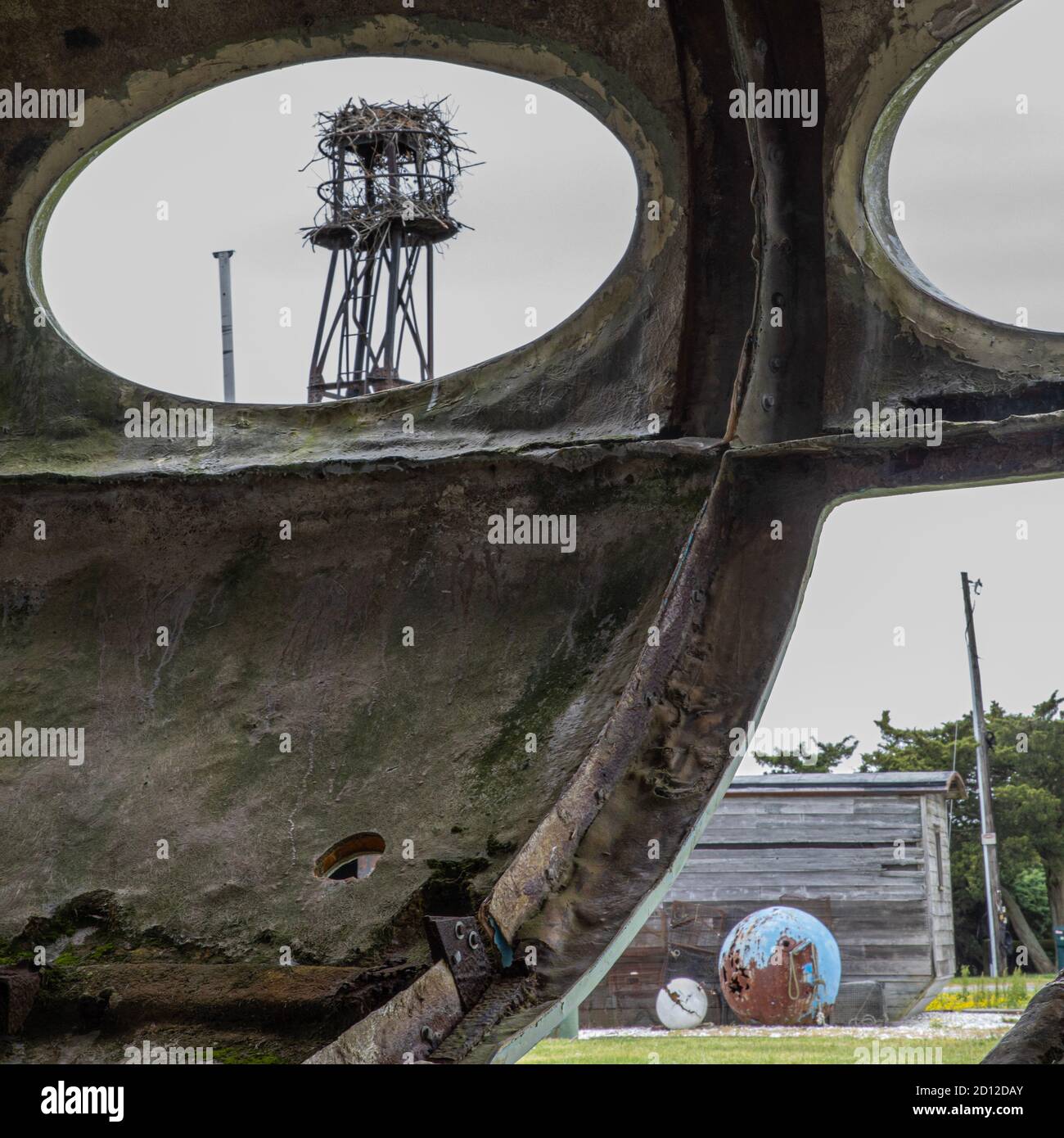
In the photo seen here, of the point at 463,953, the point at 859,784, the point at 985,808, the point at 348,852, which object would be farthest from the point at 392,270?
the point at 985,808

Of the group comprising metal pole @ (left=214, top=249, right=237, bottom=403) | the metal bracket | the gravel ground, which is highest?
metal pole @ (left=214, top=249, right=237, bottom=403)

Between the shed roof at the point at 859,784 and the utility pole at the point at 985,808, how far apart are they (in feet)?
6.06

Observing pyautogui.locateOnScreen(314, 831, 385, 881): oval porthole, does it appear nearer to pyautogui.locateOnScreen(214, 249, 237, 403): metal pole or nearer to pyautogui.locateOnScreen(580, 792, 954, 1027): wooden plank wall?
pyautogui.locateOnScreen(214, 249, 237, 403): metal pole

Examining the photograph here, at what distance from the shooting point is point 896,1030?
360 inches

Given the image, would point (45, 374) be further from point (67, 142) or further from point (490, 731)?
point (490, 731)

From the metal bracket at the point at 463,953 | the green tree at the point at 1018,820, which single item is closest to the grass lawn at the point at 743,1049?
the metal bracket at the point at 463,953

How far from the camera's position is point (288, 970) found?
3348 mm

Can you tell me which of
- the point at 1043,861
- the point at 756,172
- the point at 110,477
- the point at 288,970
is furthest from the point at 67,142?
the point at 1043,861

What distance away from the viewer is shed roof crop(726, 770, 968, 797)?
34.7 ft

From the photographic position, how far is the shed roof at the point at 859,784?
1057cm

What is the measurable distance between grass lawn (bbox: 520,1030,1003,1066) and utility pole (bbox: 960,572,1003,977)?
13.7 ft

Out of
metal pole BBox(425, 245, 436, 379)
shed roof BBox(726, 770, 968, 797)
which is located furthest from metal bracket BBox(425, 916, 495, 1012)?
shed roof BBox(726, 770, 968, 797)

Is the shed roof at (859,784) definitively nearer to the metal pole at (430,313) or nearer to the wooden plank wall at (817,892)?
the wooden plank wall at (817,892)

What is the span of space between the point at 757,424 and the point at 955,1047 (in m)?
4.59
